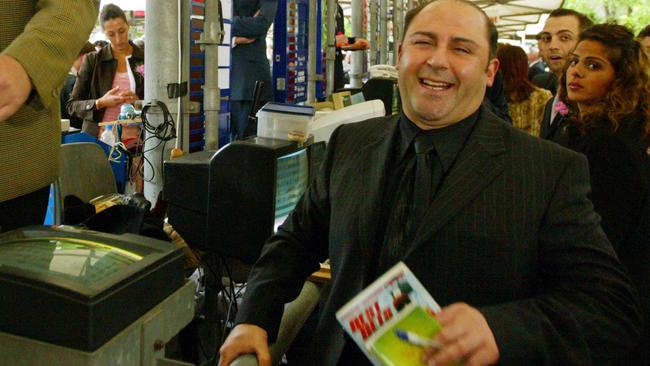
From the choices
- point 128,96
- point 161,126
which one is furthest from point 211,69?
point 128,96

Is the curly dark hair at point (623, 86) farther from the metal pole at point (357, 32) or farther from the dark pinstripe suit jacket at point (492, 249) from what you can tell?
the metal pole at point (357, 32)

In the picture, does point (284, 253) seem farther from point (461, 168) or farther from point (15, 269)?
point (15, 269)

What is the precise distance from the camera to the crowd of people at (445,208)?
1.36 metres

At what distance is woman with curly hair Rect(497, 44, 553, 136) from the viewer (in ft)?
16.1

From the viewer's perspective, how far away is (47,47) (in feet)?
3.88

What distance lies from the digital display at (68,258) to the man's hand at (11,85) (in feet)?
0.72

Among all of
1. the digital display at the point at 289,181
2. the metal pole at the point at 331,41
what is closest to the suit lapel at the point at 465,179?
the digital display at the point at 289,181

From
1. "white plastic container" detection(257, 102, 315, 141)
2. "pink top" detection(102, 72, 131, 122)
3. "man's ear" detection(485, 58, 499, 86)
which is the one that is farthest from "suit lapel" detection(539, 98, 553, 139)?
"pink top" detection(102, 72, 131, 122)

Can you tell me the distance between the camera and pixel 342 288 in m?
1.75

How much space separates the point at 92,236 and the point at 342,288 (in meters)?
0.77

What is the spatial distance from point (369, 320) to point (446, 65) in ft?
2.60

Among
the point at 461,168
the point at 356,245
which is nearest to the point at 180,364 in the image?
the point at 356,245

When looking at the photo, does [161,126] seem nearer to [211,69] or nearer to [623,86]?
[211,69]

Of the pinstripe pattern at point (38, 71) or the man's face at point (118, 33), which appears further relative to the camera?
the man's face at point (118, 33)
